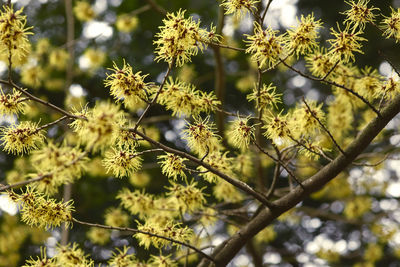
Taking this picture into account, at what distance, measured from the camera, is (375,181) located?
482 centimetres

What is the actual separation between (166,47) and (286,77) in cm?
393

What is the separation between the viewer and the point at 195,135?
5.80 ft

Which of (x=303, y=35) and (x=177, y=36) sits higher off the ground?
(x=303, y=35)

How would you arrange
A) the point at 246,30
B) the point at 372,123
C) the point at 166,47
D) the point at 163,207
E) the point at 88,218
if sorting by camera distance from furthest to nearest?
the point at 246,30, the point at 88,218, the point at 163,207, the point at 372,123, the point at 166,47

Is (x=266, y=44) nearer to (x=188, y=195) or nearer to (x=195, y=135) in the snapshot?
(x=195, y=135)

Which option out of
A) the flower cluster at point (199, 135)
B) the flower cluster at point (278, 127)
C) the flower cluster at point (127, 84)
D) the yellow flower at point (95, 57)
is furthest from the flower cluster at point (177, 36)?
the yellow flower at point (95, 57)

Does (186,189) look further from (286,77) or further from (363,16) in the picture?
(286,77)

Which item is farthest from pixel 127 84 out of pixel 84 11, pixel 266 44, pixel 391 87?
pixel 84 11

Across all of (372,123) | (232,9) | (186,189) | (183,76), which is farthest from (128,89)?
(183,76)

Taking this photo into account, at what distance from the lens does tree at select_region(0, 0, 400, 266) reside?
5.50 feet

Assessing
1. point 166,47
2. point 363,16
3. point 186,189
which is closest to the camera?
point 166,47

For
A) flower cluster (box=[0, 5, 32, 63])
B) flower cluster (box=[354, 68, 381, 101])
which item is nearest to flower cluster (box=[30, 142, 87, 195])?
flower cluster (box=[0, 5, 32, 63])

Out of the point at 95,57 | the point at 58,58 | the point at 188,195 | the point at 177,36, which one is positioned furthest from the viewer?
the point at 95,57

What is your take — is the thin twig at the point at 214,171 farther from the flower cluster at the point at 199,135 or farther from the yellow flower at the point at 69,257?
the yellow flower at the point at 69,257
